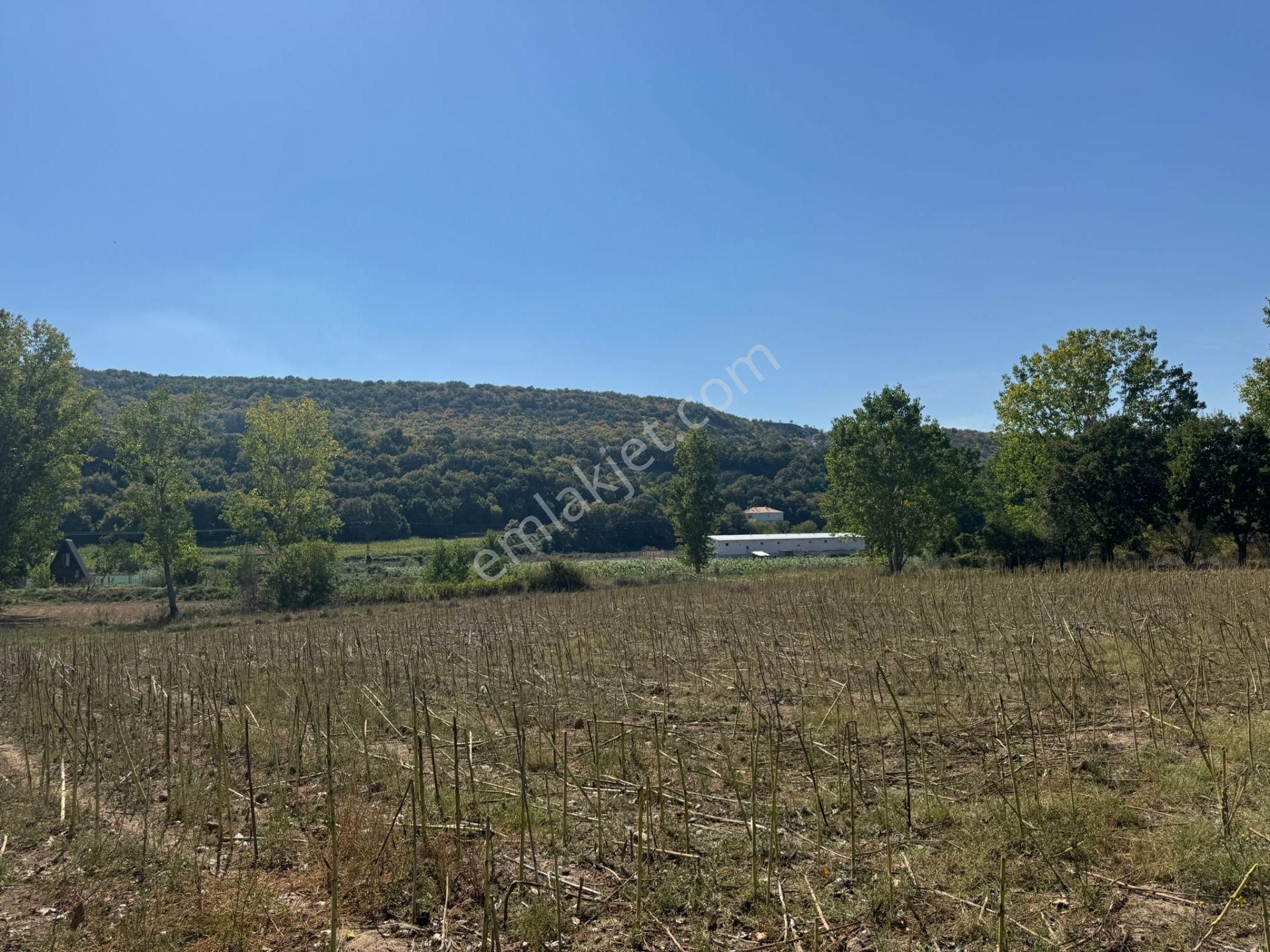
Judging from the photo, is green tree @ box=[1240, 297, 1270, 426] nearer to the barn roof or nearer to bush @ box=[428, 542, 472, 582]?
bush @ box=[428, 542, 472, 582]

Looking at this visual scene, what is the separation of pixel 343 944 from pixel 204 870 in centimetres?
145

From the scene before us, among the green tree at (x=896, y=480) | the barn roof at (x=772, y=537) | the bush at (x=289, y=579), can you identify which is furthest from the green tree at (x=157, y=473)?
the barn roof at (x=772, y=537)

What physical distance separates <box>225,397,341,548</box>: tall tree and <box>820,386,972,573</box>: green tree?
2363 cm

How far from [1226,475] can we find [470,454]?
180ft

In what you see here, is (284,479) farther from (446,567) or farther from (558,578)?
(558,578)

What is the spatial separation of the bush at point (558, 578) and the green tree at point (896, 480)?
507 inches

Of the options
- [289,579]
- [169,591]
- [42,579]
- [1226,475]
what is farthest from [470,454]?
[1226,475]

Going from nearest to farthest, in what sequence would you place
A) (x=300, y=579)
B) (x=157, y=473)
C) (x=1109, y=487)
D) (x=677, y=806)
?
(x=677, y=806) < (x=1109, y=487) < (x=300, y=579) < (x=157, y=473)

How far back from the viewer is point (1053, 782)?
483 centimetres

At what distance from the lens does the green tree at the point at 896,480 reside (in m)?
32.5

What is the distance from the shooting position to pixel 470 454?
221ft

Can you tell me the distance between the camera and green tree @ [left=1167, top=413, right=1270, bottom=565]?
973 inches

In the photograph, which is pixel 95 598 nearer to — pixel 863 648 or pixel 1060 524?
pixel 863 648

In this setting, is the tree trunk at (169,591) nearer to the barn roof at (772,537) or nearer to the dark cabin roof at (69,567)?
the dark cabin roof at (69,567)
